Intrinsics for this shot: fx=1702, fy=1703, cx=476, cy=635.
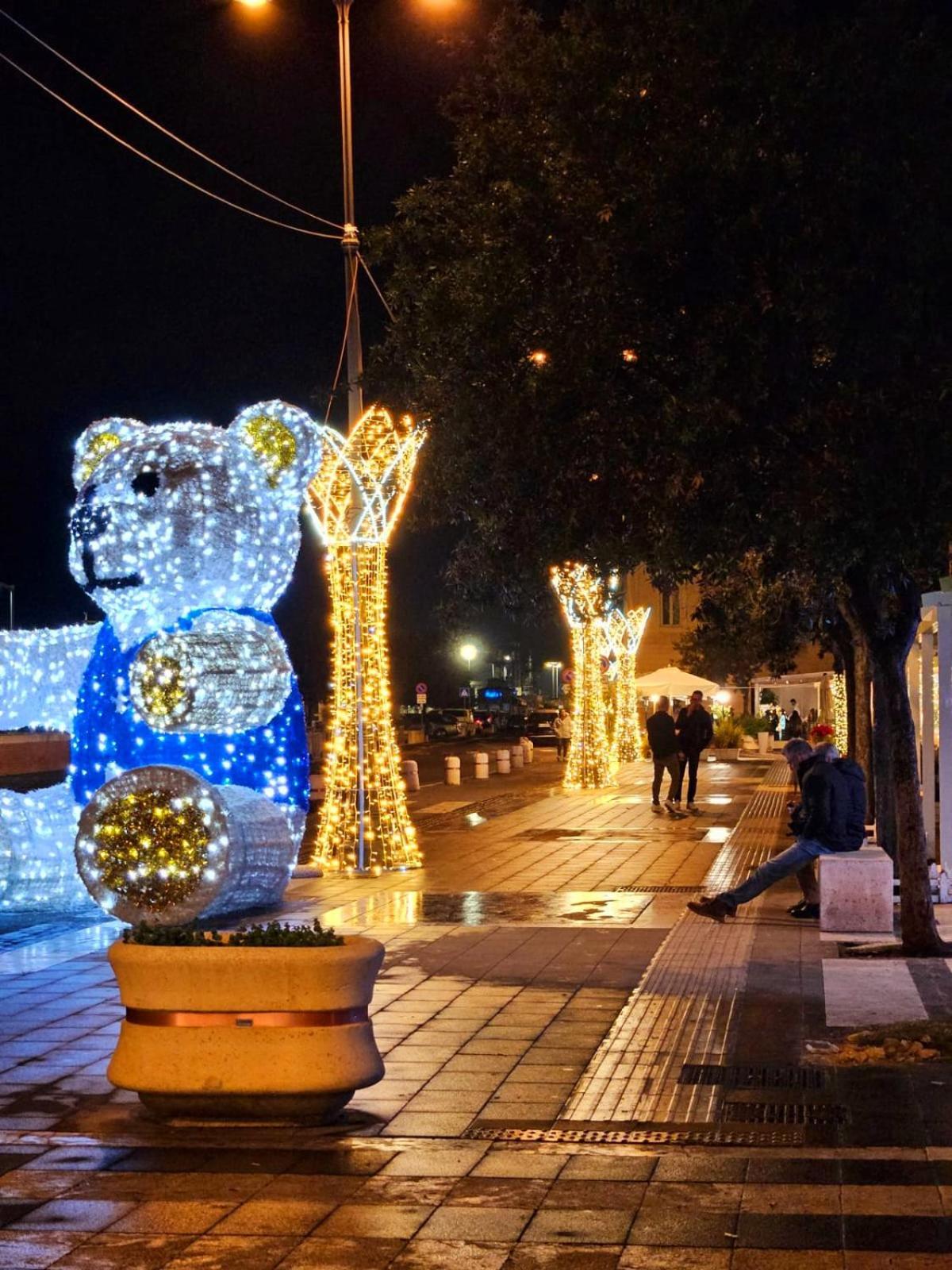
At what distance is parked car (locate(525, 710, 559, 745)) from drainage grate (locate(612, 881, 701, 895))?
3638 cm

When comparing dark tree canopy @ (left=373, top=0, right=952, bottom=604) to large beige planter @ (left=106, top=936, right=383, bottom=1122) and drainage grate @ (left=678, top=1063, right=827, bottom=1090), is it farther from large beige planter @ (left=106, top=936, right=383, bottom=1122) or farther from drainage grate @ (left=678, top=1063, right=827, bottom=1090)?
large beige planter @ (left=106, top=936, right=383, bottom=1122)

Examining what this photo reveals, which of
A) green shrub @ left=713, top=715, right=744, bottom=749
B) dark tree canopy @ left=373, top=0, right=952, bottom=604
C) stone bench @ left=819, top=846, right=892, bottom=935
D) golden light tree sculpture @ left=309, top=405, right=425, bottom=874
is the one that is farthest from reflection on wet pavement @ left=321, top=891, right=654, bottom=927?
green shrub @ left=713, top=715, right=744, bottom=749

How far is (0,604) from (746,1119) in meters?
61.8

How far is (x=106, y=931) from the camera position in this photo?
12328 millimetres

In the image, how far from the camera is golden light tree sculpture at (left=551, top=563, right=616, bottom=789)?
1125 inches

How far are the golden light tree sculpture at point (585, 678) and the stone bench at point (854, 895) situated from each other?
1554 centimetres

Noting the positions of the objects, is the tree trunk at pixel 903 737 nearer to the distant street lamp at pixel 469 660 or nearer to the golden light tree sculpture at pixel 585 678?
the golden light tree sculpture at pixel 585 678

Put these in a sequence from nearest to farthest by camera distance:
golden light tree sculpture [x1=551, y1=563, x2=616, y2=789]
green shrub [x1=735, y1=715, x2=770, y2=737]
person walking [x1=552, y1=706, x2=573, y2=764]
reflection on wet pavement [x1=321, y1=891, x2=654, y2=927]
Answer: reflection on wet pavement [x1=321, y1=891, x2=654, y2=927] → golden light tree sculpture [x1=551, y1=563, x2=616, y2=789] → person walking [x1=552, y1=706, x2=573, y2=764] → green shrub [x1=735, y1=715, x2=770, y2=737]

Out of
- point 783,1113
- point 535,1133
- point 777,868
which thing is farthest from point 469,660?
point 535,1133

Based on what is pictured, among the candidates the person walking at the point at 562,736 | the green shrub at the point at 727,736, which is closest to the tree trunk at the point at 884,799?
the person walking at the point at 562,736

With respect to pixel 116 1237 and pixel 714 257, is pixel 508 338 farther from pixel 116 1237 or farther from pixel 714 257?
pixel 116 1237

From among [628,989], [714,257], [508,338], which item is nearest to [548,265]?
[508,338]

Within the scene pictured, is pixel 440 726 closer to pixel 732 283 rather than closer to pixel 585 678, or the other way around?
pixel 585 678

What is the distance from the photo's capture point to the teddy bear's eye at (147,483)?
38.2 feet
